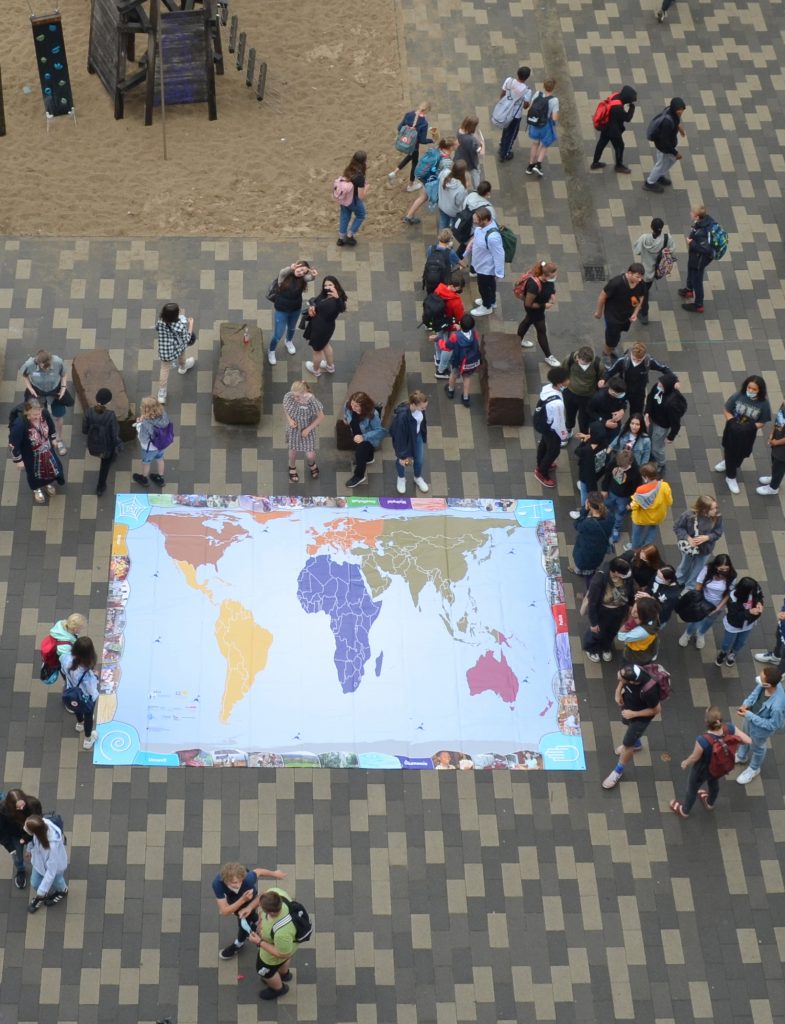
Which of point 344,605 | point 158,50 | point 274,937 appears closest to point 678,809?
point 344,605

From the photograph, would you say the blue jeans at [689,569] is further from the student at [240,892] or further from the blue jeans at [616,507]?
the student at [240,892]

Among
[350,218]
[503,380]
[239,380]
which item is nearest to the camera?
[239,380]

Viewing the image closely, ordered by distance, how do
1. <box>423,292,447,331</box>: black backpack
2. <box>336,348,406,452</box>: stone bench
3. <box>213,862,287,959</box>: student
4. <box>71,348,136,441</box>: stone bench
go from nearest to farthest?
<box>213,862,287,959</box>: student < <box>71,348,136,441</box>: stone bench < <box>336,348,406,452</box>: stone bench < <box>423,292,447,331</box>: black backpack

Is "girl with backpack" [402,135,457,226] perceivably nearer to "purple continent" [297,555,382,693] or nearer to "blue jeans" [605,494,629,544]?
"blue jeans" [605,494,629,544]

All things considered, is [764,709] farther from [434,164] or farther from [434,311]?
[434,164]

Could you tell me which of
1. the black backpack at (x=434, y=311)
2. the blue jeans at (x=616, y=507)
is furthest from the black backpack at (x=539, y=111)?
the blue jeans at (x=616, y=507)

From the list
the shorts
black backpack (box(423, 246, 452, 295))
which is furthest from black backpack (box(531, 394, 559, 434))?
the shorts

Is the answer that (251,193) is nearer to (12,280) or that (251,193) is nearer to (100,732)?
(12,280)

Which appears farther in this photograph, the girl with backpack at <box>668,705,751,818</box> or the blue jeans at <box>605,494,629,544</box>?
the blue jeans at <box>605,494,629,544</box>
